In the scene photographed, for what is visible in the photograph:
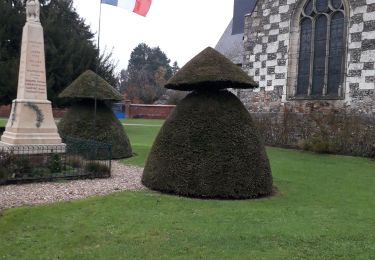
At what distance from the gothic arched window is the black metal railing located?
9.51m

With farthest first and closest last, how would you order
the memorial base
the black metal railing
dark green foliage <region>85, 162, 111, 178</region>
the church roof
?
the church roof
the memorial base
dark green foliage <region>85, 162, 111, 178</region>
the black metal railing

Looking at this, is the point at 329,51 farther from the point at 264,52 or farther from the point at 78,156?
the point at 78,156

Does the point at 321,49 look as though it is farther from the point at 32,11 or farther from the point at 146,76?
the point at 146,76

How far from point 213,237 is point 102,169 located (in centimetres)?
534

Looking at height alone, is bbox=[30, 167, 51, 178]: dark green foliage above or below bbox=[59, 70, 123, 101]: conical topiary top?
Result: below

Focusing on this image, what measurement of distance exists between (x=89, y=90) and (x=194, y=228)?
9.47 metres

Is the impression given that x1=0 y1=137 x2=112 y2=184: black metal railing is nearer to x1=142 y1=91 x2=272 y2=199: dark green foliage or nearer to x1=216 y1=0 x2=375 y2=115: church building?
x1=142 y1=91 x2=272 y2=199: dark green foliage

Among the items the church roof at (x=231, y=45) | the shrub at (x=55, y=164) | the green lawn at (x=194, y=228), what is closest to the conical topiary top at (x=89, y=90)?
the shrub at (x=55, y=164)

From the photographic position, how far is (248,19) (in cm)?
1998

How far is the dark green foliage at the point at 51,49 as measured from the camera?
72.3ft

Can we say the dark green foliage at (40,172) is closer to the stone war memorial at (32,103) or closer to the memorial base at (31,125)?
the stone war memorial at (32,103)

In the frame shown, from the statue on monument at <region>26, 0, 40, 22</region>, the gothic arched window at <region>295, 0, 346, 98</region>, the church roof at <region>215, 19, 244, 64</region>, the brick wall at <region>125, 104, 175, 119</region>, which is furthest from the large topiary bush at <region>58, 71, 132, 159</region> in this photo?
the brick wall at <region>125, 104, 175, 119</region>

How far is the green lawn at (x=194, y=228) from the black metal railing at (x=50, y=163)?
87.7 inches

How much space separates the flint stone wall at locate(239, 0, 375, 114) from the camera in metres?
15.4
